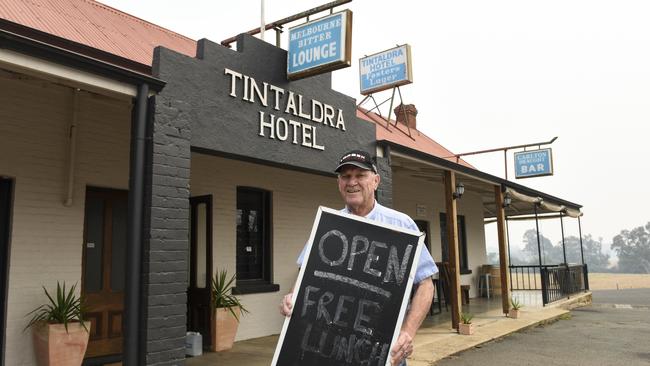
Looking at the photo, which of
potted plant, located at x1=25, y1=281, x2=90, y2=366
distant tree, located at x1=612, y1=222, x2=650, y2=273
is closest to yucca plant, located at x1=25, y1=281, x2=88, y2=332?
potted plant, located at x1=25, y1=281, x2=90, y2=366

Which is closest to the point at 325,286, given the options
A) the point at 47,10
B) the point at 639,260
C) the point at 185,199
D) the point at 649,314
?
the point at 185,199

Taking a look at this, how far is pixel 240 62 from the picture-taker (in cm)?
606

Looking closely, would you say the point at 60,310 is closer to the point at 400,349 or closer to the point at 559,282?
the point at 400,349

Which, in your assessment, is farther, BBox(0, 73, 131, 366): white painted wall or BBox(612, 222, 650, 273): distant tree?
BBox(612, 222, 650, 273): distant tree

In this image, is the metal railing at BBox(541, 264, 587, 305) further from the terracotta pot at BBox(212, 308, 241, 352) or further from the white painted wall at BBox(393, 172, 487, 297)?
the terracotta pot at BBox(212, 308, 241, 352)

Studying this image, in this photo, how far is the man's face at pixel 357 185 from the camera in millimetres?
2668

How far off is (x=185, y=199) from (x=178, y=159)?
40 cm

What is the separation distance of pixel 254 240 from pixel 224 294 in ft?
4.87

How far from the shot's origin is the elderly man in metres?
2.47

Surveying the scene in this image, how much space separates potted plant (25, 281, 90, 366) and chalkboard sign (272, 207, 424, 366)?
4.00 m

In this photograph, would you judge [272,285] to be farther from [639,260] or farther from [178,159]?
[639,260]

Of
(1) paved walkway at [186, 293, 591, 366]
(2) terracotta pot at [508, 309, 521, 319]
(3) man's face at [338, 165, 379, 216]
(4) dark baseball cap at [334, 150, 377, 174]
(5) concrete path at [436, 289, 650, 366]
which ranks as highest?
(4) dark baseball cap at [334, 150, 377, 174]

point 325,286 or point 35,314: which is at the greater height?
point 325,286

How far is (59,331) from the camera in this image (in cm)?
551
